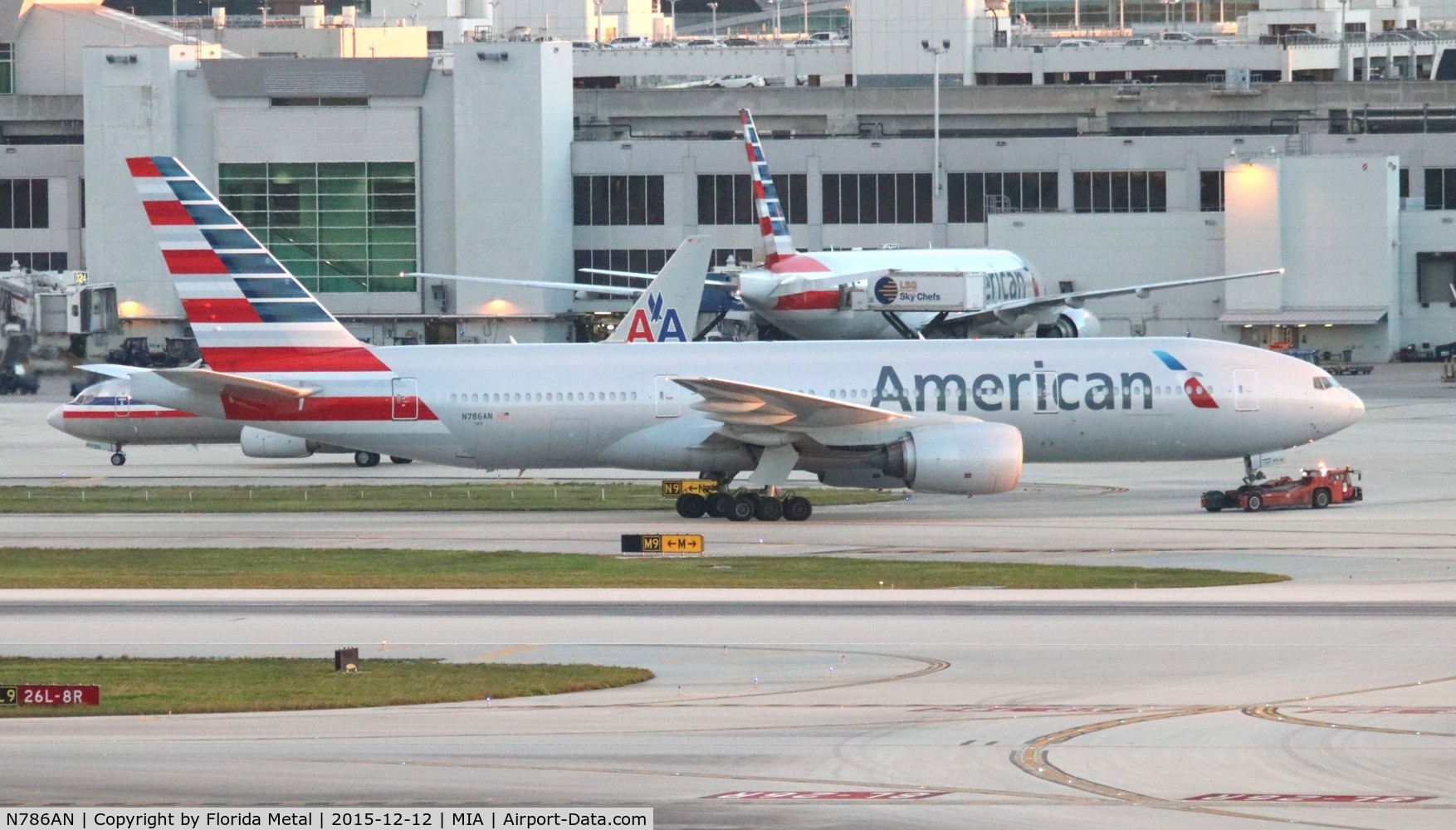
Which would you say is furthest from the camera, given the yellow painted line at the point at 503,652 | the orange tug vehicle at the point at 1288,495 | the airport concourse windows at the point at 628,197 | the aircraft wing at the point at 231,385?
the airport concourse windows at the point at 628,197

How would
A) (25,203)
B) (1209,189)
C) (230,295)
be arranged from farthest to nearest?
1. (25,203)
2. (1209,189)
3. (230,295)

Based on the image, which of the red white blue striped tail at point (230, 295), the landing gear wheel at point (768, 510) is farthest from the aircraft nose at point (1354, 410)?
the red white blue striped tail at point (230, 295)

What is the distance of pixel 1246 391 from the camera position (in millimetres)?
46938

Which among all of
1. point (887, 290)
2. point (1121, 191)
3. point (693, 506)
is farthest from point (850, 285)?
point (693, 506)

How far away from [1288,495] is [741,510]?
1259 cm

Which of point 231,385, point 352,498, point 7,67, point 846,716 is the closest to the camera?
point 846,716

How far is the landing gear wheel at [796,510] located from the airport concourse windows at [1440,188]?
74149 millimetres

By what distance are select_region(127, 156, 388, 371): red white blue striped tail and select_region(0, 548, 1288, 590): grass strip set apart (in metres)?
8.29

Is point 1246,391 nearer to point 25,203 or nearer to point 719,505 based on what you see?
point 719,505

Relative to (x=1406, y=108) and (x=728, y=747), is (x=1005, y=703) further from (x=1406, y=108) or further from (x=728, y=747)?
(x=1406, y=108)

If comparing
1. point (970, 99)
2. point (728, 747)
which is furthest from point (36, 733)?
point (970, 99)

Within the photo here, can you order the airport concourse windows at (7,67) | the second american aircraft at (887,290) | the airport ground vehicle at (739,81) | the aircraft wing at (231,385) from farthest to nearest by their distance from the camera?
the airport ground vehicle at (739,81) → the airport concourse windows at (7,67) → the second american aircraft at (887,290) → the aircraft wing at (231,385)

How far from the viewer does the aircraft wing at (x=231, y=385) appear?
1793 inches

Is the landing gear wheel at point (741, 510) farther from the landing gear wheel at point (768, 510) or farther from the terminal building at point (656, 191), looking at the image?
the terminal building at point (656, 191)
